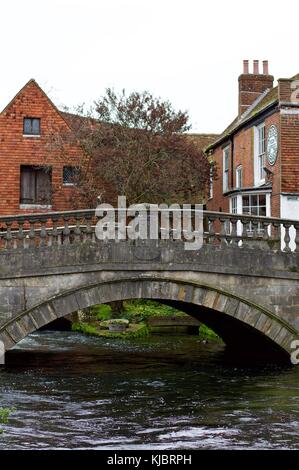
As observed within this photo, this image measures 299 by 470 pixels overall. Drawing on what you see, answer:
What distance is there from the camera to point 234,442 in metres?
11.7

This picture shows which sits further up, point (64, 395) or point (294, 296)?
point (294, 296)

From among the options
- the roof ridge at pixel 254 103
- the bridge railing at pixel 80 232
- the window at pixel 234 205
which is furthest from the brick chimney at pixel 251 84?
the bridge railing at pixel 80 232

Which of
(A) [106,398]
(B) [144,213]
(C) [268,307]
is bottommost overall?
(A) [106,398]

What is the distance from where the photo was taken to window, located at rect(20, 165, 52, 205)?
103 feet

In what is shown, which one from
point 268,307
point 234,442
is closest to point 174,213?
point 268,307

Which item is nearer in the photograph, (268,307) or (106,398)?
(106,398)

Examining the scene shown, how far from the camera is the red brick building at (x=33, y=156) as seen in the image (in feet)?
102

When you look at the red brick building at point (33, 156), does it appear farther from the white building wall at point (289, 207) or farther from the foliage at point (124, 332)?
the white building wall at point (289, 207)

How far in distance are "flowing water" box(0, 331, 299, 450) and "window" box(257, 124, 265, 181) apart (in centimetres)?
770

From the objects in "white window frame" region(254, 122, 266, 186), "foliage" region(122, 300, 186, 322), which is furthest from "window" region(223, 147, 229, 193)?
"foliage" region(122, 300, 186, 322)

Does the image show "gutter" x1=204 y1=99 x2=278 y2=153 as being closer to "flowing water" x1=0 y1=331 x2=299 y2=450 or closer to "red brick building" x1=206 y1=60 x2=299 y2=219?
"red brick building" x1=206 y1=60 x2=299 y2=219
